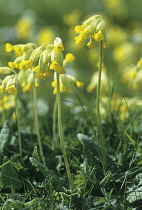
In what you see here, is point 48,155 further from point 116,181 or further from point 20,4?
point 20,4

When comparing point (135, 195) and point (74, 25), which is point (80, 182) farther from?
point (74, 25)

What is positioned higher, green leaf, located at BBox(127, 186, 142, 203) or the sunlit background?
the sunlit background

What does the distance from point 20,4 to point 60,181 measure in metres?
7.03

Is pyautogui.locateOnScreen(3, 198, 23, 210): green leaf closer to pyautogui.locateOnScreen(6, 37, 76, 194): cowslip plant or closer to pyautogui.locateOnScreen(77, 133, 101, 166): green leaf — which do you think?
pyautogui.locateOnScreen(6, 37, 76, 194): cowslip plant

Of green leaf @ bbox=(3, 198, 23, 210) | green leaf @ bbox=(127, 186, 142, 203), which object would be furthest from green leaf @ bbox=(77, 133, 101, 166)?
green leaf @ bbox=(3, 198, 23, 210)

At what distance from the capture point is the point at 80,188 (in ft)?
6.83

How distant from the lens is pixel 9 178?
2.18 metres

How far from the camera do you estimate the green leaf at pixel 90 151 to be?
228 centimetres

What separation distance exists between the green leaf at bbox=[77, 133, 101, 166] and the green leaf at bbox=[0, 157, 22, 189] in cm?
41

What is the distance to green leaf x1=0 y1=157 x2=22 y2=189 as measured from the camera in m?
2.18

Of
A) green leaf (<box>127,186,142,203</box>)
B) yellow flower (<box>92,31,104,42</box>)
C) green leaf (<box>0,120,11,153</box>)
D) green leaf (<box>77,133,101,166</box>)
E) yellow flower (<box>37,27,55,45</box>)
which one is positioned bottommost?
green leaf (<box>127,186,142,203</box>)

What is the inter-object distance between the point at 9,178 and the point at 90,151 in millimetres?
480

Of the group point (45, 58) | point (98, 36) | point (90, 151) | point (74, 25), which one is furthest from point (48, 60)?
point (74, 25)

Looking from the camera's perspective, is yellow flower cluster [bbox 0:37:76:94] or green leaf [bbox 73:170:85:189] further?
green leaf [bbox 73:170:85:189]
